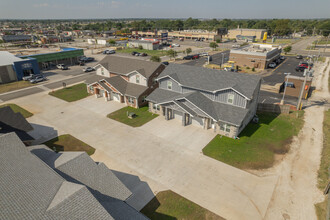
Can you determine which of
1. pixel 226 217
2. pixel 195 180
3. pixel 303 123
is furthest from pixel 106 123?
pixel 303 123

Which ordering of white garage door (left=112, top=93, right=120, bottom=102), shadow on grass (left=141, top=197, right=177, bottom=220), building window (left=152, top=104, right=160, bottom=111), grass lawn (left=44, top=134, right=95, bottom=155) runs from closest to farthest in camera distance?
shadow on grass (left=141, top=197, right=177, bottom=220), grass lawn (left=44, top=134, right=95, bottom=155), building window (left=152, top=104, right=160, bottom=111), white garage door (left=112, top=93, right=120, bottom=102)

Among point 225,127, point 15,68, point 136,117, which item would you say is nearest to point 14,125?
point 136,117

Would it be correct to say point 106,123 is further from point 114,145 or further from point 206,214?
point 206,214

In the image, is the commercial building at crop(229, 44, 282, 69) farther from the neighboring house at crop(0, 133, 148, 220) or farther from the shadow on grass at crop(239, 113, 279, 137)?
the neighboring house at crop(0, 133, 148, 220)

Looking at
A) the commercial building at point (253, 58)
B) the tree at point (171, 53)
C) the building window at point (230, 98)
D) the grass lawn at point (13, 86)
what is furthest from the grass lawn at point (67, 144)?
the commercial building at point (253, 58)

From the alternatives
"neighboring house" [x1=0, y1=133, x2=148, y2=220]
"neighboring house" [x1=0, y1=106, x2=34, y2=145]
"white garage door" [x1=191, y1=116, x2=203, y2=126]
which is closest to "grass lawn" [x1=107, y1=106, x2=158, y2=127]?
"white garage door" [x1=191, y1=116, x2=203, y2=126]
